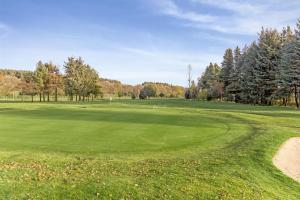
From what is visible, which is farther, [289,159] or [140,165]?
[289,159]

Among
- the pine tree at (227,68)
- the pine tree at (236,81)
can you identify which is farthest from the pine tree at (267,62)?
the pine tree at (227,68)

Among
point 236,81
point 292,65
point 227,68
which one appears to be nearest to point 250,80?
point 236,81

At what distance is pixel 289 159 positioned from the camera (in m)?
17.6

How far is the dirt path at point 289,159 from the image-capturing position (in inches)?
610

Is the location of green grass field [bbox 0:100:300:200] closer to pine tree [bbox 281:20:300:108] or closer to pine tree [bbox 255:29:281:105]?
pine tree [bbox 281:20:300:108]

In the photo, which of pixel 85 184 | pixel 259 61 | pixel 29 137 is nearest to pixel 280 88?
pixel 259 61

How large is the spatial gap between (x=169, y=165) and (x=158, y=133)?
7630mm

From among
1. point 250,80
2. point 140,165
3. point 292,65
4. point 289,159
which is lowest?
point 289,159

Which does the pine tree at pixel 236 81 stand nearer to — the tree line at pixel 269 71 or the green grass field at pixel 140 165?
the tree line at pixel 269 71

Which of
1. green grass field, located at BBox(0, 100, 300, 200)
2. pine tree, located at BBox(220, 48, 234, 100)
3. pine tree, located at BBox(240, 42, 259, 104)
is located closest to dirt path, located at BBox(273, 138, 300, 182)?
green grass field, located at BBox(0, 100, 300, 200)

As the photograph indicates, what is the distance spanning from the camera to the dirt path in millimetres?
15498

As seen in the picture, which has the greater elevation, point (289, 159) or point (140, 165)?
point (140, 165)

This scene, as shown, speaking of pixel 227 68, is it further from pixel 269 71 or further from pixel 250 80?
pixel 269 71

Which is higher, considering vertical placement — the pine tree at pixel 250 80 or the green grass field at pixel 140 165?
the pine tree at pixel 250 80
